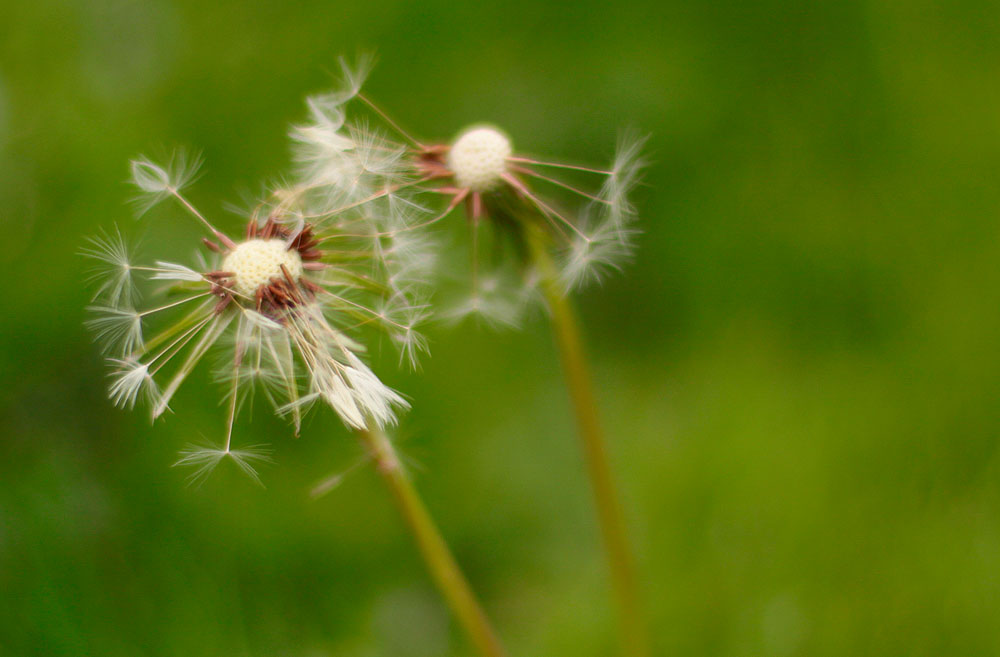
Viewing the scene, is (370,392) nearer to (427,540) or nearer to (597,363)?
(427,540)

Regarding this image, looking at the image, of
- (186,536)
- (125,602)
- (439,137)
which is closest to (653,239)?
(439,137)

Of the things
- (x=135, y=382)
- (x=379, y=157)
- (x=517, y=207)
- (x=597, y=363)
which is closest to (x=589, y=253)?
(x=517, y=207)

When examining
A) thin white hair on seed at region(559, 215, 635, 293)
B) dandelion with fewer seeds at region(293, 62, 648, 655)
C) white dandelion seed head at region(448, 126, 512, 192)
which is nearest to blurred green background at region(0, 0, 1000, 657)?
dandelion with fewer seeds at region(293, 62, 648, 655)

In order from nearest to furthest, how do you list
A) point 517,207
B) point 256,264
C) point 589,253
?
point 256,264 < point 517,207 < point 589,253

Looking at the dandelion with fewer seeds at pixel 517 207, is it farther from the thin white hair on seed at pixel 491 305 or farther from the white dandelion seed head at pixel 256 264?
the white dandelion seed head at pixel 256 264

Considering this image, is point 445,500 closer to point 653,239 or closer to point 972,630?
point 653,239

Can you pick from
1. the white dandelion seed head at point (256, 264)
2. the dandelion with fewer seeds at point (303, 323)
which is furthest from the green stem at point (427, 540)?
the white dandelion seed head at point (256, 264)
